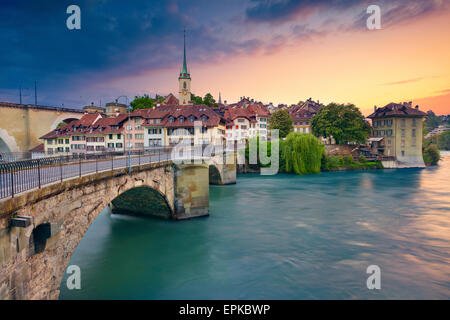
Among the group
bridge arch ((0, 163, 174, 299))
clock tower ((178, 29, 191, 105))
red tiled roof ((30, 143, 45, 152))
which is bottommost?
bridge arch ((0, 163, 174, 299))

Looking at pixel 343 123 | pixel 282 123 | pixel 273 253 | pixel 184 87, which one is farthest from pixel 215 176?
pixel 184 87

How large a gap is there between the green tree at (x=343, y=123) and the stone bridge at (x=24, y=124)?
206ft

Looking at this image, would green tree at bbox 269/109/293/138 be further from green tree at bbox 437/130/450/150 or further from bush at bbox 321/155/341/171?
green tree at bbox 437/130/450/150

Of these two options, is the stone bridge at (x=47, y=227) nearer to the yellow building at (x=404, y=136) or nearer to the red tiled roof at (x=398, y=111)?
the yellow building at (x=404, y=136)

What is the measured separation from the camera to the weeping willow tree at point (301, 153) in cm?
5109

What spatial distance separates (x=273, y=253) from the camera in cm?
1697

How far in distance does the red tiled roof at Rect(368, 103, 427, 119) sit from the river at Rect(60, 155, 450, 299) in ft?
148

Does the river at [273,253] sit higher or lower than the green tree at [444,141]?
lower

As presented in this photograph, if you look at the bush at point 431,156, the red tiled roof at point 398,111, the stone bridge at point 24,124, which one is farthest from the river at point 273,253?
the bush at point 431,156

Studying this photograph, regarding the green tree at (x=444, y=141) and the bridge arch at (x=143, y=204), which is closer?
the bridge arch at (x=143, y=204)

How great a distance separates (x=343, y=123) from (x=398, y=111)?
15.6 meters

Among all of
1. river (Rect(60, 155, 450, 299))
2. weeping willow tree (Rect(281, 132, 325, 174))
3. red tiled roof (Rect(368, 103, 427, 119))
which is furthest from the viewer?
red tiled roof (Rect(368, 103, 427, 119))

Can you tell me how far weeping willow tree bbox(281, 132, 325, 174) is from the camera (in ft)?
168

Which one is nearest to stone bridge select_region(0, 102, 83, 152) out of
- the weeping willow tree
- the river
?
the river
